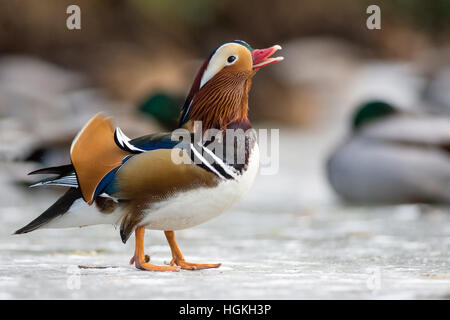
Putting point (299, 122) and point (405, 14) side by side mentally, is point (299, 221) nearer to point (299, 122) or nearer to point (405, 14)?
point (299, 122)

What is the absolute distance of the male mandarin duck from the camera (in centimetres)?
269

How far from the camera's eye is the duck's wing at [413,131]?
17.5 feet

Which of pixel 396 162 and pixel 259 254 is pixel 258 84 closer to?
pixel 396 162

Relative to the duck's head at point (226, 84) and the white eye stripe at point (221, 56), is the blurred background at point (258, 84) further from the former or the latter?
the white eye stripe at point (221, 56)

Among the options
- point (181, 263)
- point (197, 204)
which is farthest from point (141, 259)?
point (197, 204)

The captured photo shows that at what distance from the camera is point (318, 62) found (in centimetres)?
1154

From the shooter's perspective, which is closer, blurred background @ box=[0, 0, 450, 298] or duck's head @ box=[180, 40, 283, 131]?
duck's head @ box=[180, 40, 283, 131]

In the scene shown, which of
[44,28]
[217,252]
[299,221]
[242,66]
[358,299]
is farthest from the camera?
[44,28]

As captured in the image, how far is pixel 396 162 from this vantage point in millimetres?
5332

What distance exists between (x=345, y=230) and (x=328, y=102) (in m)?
6.17

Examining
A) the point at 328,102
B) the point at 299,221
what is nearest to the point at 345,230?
the point at 299,221

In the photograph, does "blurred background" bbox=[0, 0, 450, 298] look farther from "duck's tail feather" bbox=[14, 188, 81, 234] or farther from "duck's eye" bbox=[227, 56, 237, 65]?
"duck's eye" bbox=[227, 56, 237, 65]

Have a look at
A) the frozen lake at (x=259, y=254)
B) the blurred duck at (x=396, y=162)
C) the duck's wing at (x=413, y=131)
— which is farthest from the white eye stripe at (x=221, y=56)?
the duck's wing at (x=413, y=131)

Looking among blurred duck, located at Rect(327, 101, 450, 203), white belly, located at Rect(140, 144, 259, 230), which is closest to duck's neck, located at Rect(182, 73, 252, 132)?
white belly, located at Rect(140, 144, 259, 230)
